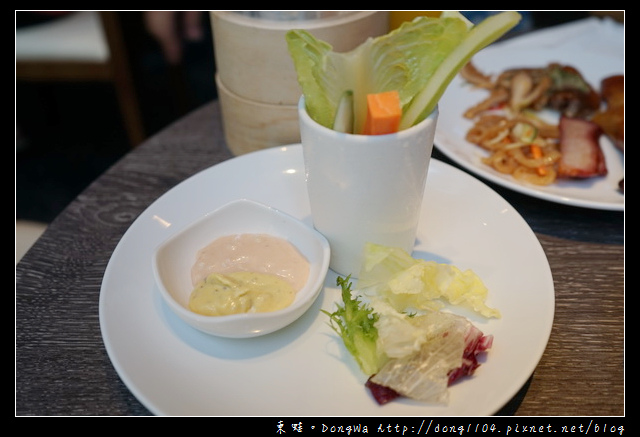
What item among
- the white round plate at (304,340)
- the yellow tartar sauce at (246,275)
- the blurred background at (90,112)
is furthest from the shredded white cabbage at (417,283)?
the blurred background at (90,112)

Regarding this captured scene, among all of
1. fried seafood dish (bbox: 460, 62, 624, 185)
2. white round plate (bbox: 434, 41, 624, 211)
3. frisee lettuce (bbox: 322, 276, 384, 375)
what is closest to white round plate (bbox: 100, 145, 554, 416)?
frisee lettuce (bbox: 322, 276, 384, 375)

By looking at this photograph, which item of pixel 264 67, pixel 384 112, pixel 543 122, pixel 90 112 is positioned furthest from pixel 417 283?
pixel 90 112

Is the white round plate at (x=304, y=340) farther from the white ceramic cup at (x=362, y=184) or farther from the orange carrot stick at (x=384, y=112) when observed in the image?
the orange carrot stick at (x=384, y=112)

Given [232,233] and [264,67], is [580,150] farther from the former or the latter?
[232,233]

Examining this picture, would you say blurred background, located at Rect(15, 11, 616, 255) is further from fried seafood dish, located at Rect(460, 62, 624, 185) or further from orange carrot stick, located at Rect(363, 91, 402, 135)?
orange carrot stick, located at Rect(363, 91, 402, 135)

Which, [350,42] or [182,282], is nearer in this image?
[182,282]

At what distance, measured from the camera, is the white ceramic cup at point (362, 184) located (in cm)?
105

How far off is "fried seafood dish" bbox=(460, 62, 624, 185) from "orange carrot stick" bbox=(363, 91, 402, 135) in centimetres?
74

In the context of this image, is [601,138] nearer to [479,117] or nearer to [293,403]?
[479,117]

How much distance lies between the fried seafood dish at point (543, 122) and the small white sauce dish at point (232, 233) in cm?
75

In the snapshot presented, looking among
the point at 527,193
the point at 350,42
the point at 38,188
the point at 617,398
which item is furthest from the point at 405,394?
the point at 38,188

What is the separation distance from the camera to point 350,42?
1.61 m

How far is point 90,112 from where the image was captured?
3.99 meters

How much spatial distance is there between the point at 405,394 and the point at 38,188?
121 inches
